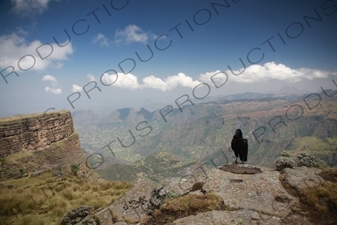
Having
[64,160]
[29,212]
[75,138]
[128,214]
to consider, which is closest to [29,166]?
[64,160]

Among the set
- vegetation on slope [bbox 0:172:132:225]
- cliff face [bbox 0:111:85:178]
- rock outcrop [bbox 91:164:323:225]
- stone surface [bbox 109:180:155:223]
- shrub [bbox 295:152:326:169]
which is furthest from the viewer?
cliff face [bbox 0:111:85:178]

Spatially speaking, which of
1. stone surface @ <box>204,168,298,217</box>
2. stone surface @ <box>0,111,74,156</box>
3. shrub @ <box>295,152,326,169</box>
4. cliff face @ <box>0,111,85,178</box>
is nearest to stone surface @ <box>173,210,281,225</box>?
stone surface @ <box>204,168,298,217</box>

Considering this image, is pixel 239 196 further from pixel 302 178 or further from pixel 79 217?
pixel 79 217

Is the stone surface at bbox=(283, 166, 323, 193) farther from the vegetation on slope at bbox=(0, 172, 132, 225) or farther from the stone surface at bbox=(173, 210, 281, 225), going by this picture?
the vegetation on slope at bbox=(0, 172, 132, 225)

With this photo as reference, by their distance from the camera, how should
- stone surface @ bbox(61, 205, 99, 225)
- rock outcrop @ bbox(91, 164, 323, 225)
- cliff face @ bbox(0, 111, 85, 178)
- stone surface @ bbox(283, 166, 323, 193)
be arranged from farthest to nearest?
1. cliff face @ bbox(0, 111, 85, 178)
2. stone surface @ bbox(283, 166, 323, 193)
3. stone surface @ bbox(61, 205, 99, 225)
4. rock outcrop @ bbox(91, 164, 323, 225)

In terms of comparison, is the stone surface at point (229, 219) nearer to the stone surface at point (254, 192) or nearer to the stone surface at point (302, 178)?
the stone surface at point (254, 192)

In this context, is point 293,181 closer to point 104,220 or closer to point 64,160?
point 104,220

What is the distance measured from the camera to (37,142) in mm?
96312

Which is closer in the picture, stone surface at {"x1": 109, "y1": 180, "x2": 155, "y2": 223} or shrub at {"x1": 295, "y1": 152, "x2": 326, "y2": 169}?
stone surface at {"x1": 109, "y1": 180, "x2": 155, "y2": 223}

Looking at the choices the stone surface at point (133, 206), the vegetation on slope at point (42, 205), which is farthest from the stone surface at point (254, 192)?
the vegetation on slope at point (42, 205)

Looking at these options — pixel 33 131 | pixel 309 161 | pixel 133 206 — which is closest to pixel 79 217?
pixel 133 206

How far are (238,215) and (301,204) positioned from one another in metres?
2.94

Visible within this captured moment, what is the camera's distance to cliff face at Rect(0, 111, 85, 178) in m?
81.5

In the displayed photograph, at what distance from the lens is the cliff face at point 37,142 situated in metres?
81.5
